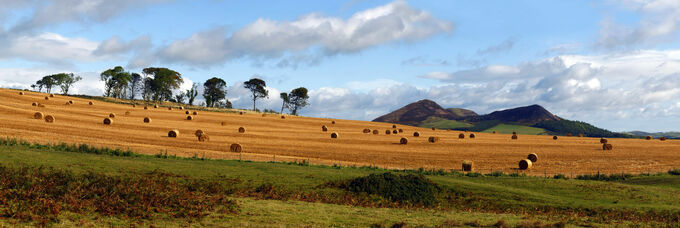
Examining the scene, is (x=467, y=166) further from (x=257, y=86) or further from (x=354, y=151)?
(x=257, y=86)

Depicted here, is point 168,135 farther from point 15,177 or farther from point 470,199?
point 470,199

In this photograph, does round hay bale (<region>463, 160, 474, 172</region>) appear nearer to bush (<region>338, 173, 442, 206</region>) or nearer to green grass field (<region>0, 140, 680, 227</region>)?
green grass field (<region>0, 140, 680, 227</region>)

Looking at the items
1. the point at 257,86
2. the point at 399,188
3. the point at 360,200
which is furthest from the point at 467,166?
the point at 257,86

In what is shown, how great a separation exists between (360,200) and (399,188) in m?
3.21

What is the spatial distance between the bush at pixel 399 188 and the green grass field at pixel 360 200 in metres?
0.85

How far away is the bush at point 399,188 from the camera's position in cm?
2962

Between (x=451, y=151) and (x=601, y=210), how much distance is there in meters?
38.2

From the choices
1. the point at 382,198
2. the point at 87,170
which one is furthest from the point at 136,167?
the point at 382,198

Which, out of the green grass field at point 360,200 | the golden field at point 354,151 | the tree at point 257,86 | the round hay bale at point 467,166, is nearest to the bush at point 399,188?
the green grass field at point 360,200

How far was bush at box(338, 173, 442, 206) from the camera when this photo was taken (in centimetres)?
2962

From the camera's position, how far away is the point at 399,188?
30547 mm

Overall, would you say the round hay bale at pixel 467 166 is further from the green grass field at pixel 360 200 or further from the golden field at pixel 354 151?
the green grass field at pixel 360 200

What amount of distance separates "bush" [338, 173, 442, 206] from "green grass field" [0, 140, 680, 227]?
2.77 ft

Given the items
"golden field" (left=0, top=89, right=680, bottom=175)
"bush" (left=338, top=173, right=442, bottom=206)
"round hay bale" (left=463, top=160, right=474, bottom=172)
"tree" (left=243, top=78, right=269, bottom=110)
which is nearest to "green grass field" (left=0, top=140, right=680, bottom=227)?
"bush" (left=338, top=173, right=442, bottom=206)
